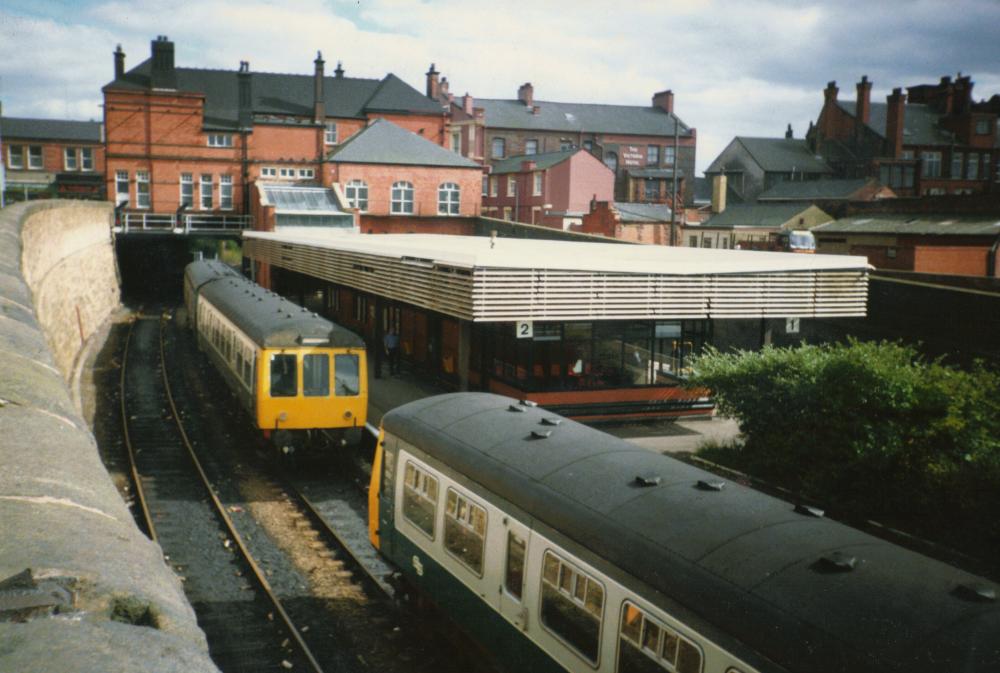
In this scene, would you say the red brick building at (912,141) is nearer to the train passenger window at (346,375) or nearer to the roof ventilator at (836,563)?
the train passenger window at (346,375)

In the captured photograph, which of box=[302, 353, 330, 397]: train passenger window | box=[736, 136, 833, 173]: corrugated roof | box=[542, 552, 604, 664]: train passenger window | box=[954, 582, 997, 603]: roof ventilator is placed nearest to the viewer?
box=[954, 582, 997, 603]: roof ventilator

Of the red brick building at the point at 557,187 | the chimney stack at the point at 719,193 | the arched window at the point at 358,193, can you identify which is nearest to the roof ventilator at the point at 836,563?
the arched window at the point at 358,193

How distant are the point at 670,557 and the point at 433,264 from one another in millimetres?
12652

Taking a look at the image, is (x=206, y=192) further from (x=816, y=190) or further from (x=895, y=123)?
(x=895, y=123)

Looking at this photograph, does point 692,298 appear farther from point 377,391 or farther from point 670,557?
point 670,557

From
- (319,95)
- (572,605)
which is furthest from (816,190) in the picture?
(572,605)

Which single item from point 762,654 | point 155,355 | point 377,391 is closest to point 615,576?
point 762,654

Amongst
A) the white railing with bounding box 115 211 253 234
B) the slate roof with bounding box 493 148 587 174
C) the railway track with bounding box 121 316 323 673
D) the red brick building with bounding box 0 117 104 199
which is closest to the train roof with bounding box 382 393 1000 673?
the railway track with bounding box 121 316 323 673

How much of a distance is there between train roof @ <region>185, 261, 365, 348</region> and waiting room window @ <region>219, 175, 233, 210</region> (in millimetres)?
32227

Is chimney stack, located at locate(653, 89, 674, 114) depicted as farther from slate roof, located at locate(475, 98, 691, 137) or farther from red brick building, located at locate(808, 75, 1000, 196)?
red brick building, located at locate(808, 75, 1000, 196)

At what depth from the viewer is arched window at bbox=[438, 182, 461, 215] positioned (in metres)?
54.2

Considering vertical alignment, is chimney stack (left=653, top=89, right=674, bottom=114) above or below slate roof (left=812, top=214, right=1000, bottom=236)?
above

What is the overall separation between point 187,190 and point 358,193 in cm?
1088

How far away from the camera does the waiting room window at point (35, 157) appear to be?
80125 mm
